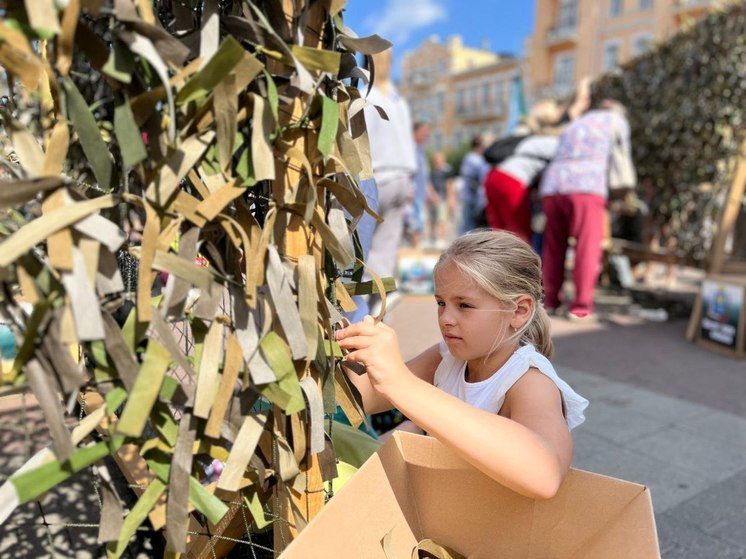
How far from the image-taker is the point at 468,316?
4.70 feet

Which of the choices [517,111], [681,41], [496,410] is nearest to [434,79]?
[517,111]

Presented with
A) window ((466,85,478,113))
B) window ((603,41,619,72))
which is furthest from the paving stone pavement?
window ((466,85,478,113))

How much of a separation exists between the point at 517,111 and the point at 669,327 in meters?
6.50

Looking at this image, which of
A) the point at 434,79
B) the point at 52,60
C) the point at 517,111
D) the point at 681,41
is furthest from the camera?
the point at 434,79

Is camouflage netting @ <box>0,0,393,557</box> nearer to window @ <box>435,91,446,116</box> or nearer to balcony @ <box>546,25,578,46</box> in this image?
balcony @ <box>546,25,578,46</box>

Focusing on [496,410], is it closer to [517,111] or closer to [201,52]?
[201,52]

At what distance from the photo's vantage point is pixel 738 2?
509 centimetres

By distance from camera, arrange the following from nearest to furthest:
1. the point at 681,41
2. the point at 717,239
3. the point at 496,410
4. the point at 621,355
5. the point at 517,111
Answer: the point at 496,410 → the point at 621,355 → the point at 717,239 → the point at 681,41 → the point at 517,111

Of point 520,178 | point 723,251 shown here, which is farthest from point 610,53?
point 723,251

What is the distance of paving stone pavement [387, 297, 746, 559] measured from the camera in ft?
6.84

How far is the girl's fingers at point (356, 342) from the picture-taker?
1.15 m

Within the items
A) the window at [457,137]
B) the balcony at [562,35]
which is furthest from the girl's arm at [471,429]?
the window at [457,137]

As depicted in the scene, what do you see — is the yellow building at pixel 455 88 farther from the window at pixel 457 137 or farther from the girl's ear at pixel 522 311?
the girl's ear at pixel 522 311

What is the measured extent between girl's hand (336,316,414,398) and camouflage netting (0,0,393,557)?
0.04m
